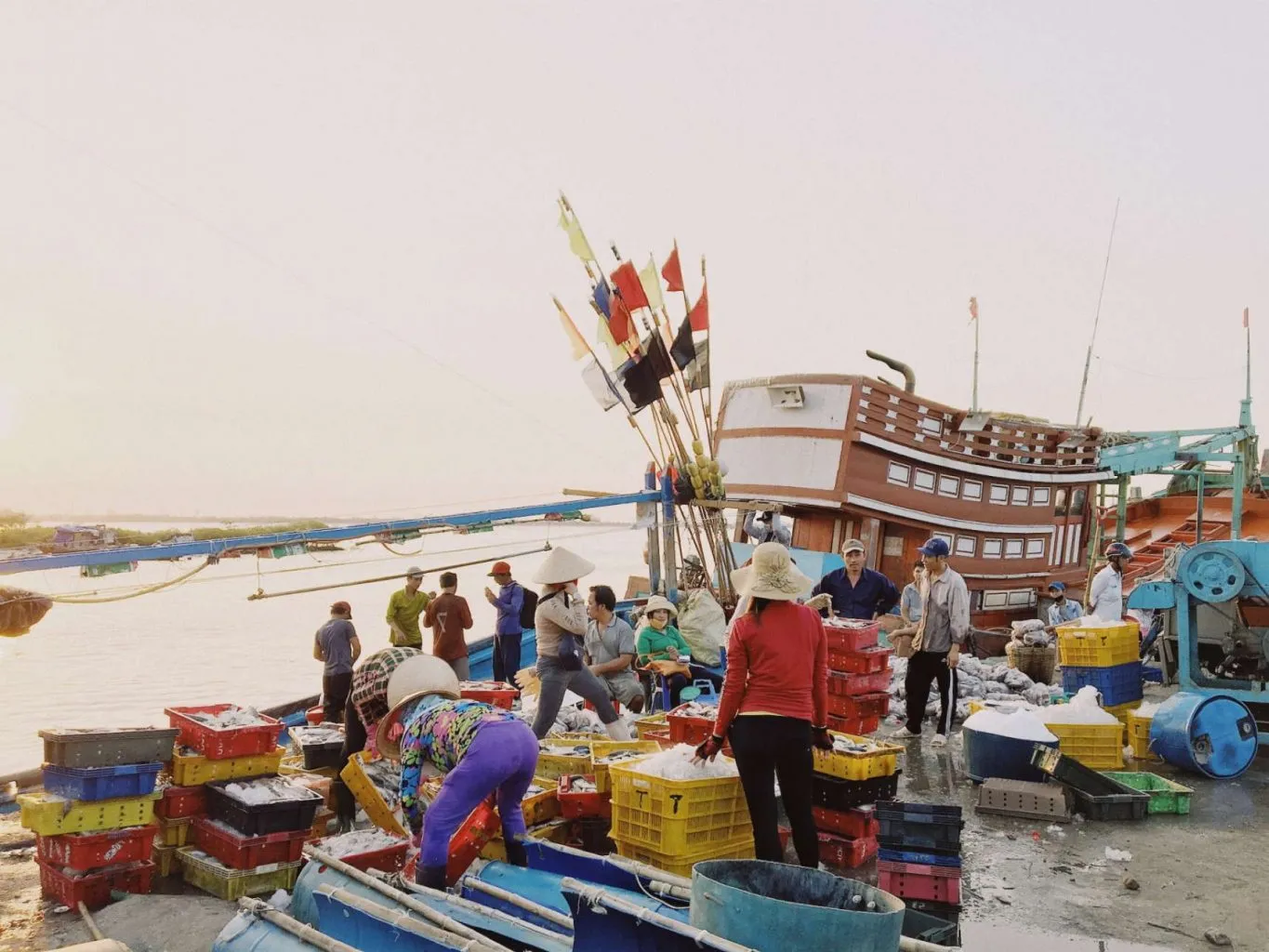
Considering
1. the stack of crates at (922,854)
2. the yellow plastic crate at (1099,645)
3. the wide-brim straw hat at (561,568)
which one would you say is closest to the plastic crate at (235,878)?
the wide-brim straw hat at (561,568)

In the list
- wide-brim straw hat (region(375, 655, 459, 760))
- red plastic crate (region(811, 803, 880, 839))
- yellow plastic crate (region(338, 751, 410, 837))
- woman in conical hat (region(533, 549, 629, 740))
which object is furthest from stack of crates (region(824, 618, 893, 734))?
yellow plastic crate (region(338, 751, 410, 837))

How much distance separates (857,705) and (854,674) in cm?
27

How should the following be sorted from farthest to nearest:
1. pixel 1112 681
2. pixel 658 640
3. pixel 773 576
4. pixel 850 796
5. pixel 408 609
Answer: pixel 408 609, pixel 658 640, pixel 1112 681, pixel 850 796, pixel 773 576

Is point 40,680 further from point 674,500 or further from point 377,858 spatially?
point 377,858

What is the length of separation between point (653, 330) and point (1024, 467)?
9.72 meters

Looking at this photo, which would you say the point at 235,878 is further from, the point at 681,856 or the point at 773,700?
the point at 773,700

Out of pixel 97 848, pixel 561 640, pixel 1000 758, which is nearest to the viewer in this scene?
pixel 97 848

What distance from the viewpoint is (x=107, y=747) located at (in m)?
5.80

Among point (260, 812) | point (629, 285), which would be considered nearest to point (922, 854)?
point (260, 812)

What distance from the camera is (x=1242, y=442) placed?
23000mm

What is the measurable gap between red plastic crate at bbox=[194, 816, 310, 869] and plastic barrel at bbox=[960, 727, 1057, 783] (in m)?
4.93

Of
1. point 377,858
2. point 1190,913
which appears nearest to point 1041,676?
point 1190,913

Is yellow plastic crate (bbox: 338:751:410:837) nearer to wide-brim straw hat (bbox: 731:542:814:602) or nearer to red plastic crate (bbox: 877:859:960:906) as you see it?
wide-brim straw hat (bbox: 731:542:814:602)

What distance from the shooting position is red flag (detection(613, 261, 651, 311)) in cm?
1491
